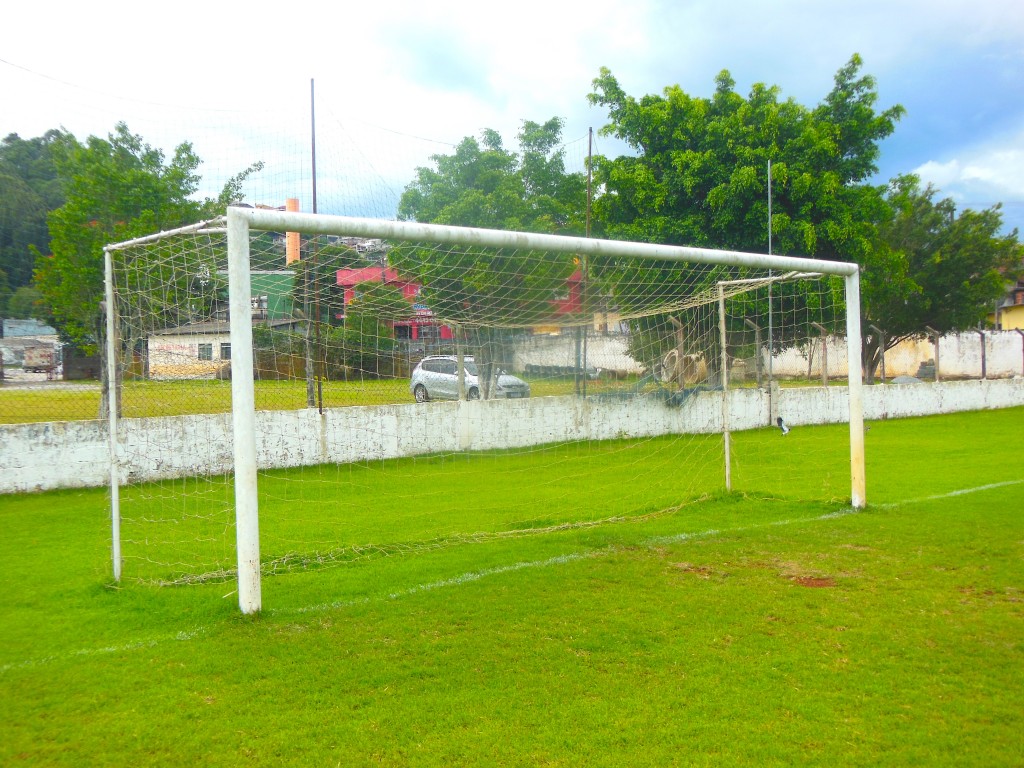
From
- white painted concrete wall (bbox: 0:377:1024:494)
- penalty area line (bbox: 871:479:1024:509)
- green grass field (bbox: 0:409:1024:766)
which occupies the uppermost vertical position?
white painted concrete wall (bbox: 0:377:1024:494)

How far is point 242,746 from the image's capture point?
290cm

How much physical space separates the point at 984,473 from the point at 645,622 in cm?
676

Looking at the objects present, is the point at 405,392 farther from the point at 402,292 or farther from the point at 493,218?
the point at 493,218

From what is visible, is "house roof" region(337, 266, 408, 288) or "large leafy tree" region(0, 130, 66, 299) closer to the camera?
"house roof" region(337, 266, 408, 288)

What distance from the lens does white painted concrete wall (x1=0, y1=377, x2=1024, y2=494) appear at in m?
8.30

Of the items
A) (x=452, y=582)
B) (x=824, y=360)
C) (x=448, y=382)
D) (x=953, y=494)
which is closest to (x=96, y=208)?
(x=448, y=382)

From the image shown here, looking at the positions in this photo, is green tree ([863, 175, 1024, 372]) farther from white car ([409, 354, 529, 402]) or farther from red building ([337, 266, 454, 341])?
red building ([337, 266, 454, 341])

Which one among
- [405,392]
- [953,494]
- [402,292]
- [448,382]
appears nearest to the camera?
[402,292]

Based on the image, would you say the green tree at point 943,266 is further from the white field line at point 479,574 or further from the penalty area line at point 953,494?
the white field line at point 479,574

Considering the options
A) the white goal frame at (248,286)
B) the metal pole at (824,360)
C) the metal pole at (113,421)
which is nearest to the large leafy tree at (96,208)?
the metal pole at (113,421)

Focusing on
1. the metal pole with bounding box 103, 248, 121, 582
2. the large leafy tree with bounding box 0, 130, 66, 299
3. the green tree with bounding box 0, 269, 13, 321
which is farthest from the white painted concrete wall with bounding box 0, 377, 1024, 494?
the metal pole with bounding box 103, 248, 121, 582

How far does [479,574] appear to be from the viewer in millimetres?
5219

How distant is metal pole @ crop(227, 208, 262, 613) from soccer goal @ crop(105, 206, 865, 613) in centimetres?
1

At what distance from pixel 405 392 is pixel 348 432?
1.10 m
